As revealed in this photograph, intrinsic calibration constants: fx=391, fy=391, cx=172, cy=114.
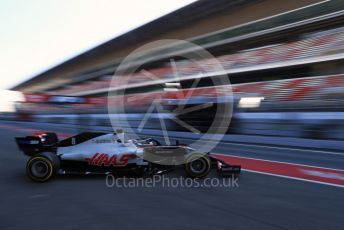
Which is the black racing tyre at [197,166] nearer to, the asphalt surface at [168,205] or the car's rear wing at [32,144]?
the asphalt surface at [168,205]

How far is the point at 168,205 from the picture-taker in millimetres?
5004

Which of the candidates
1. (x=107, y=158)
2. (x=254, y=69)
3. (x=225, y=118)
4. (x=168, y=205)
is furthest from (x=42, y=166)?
(x=254, y=69)

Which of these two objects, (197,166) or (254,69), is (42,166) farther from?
(254,69)

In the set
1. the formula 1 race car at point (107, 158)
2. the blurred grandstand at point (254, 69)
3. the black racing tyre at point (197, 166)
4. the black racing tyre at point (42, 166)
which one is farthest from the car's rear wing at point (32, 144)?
the blurred grandstand at point (254, 69)

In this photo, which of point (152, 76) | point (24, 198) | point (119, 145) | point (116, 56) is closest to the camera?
point (24, 198)

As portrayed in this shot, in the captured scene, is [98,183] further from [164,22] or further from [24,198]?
[164,22]

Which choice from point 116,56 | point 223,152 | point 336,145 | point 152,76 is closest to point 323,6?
point 336,145

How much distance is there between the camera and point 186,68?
31.2 m

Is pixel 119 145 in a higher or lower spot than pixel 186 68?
lower

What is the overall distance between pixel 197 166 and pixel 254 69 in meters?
18.4

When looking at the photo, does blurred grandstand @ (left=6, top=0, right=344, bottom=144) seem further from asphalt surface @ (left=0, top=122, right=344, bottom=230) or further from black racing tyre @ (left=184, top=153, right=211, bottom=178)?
asphalt surface @ (left=0, top=122, right=344, bottom=230)

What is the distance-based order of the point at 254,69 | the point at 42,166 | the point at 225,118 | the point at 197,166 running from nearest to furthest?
the point at 42,166
the point at 197,166
the point at 225,118
the point at 254,69

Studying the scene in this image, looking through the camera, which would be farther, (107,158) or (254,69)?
(254,69)

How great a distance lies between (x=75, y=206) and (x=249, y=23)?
22.6 m
